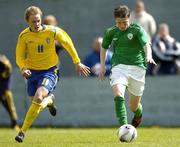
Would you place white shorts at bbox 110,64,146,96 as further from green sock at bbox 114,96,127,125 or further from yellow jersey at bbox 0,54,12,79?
yellow jersey at bbox 0,54,12,79

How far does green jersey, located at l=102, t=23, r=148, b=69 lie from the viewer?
1351 centimetres

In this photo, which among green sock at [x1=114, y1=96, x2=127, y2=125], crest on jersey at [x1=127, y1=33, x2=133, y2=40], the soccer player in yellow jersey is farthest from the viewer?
crest on jersey at [x1=127, y1=33, x2=133, y2=40]

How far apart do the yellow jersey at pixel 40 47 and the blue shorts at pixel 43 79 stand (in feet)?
0.26

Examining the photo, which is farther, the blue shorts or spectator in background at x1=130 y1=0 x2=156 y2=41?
spectator in background at x1=130 y1=0 x2=156 y2=41

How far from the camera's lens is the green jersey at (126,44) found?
13.5 m

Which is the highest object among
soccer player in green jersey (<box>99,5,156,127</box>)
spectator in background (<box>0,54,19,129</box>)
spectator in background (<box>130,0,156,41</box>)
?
soccer player in green jersey (<box>99,5,156,127</box>)

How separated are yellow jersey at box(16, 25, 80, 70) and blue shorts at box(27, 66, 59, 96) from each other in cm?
8

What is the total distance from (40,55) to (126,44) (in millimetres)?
1531

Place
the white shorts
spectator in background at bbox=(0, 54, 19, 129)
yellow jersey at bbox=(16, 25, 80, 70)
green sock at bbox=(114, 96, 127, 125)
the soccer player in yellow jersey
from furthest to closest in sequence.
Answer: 1. spectator in background at bbox=(0, 54, 19, 129)
2. yellow jersey at bbox=(16, 25, 80, 70)
3. the white shorts
4. the soccer player in yellow jersey
5. green sock at bbox=(114, 96, 127, 125)

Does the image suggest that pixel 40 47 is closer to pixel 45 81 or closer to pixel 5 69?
pixel 45 81

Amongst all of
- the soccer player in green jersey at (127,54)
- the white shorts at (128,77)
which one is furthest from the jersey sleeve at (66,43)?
the white shorts at (128,77)

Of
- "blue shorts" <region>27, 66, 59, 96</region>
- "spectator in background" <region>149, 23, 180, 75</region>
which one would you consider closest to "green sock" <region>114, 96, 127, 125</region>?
"blue shorts" <region>27, 66, 59, 96</region>

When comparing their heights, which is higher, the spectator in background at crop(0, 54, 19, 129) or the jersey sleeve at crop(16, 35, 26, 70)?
the jersey sleeve at crop(16, 35, 26, 70)

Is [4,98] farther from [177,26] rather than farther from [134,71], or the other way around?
[134,71]
